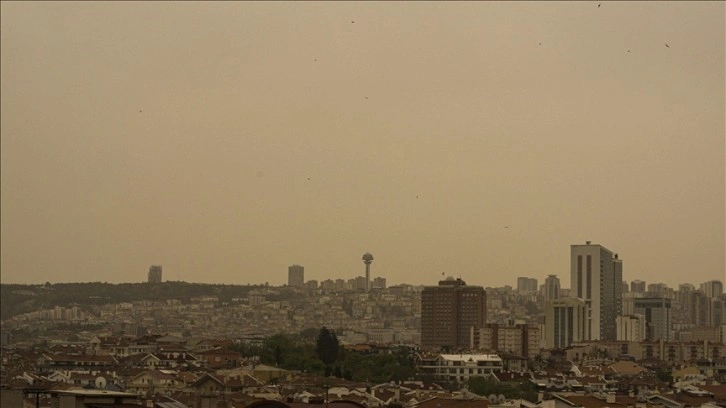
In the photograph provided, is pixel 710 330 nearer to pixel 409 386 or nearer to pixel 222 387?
pixel 409 386

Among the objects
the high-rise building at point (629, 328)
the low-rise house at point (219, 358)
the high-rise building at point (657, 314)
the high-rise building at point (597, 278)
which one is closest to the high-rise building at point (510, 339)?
the high-rise building at point (629, 328)

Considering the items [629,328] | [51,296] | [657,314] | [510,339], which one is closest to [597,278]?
[657,314]

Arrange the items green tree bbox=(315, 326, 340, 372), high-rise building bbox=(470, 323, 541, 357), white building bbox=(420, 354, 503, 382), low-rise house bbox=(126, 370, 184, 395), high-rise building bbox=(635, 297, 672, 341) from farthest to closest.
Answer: high-rise building bbox=(635, 297, 672, 341) < high-rise building bbox=(470, 323, 541, 357) < green tree bbox=(315, 326, 340, 372) < white building bbox=(420, 354, 503, 382) < low-rise house bbox=(126, 370, 184, 395)

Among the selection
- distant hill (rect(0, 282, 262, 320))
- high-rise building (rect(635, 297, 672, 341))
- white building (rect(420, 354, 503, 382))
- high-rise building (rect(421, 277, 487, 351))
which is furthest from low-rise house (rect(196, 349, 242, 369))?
distant hill (rect(0, 282, 262, 320))

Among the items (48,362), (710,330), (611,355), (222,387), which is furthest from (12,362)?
(710,330)

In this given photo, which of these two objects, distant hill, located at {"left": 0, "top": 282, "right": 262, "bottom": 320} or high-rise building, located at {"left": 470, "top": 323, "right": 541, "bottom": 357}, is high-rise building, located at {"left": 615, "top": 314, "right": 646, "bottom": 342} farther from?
distant hill, located at {"left": 0, "top": 282, "right": 262, "bottom": 320}

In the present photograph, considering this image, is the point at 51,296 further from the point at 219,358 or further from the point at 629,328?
the point at 219,358
